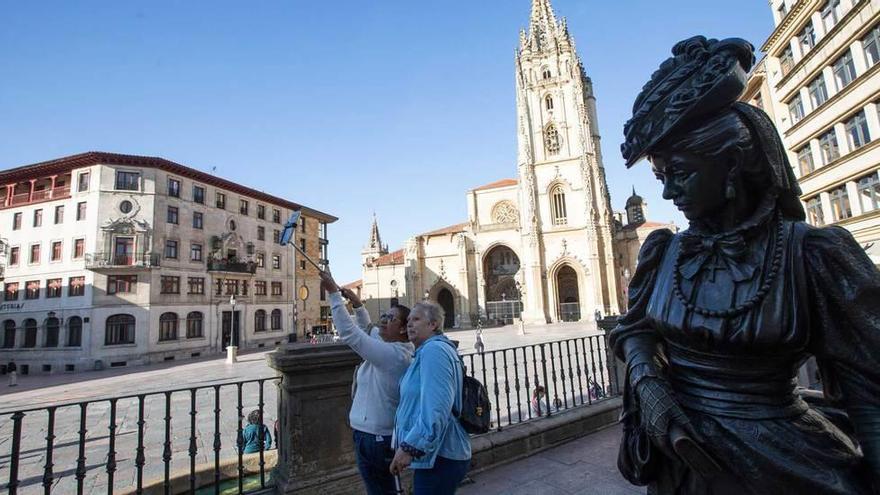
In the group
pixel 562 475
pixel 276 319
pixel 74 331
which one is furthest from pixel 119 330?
pixel 562 475

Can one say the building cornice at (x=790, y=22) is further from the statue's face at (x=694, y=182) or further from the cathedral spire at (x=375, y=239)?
the cathedral spire at (x=375, y=239)

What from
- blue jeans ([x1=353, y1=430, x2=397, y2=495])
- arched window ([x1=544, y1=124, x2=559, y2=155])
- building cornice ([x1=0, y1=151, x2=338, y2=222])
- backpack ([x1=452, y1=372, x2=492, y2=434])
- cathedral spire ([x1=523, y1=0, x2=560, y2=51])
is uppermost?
cathedral spire ([x1=523, y1=0, x2=560, y2=51])

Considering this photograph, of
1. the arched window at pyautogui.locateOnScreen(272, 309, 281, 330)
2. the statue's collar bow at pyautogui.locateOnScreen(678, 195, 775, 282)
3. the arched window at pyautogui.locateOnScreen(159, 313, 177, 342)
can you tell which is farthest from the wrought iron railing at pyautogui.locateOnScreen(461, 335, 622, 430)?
the arched window at pyautogui.locateOnScreen(272, 309, 281, 330)

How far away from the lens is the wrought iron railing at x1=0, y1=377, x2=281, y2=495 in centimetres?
280

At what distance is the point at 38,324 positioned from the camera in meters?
24.4

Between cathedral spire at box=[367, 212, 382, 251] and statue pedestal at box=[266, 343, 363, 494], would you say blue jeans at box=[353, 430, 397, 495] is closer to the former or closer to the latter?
statue pedestal at box=[266, 343, 363, 494]

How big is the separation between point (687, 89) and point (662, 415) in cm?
104

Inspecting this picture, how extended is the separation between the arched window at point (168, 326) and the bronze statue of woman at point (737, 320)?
30916mm

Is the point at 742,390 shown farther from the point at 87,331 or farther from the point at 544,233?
the point at 544,233

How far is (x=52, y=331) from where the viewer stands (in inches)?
949

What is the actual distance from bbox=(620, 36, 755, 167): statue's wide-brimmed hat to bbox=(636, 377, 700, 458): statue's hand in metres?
0.81

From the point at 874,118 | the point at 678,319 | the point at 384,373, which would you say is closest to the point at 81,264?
the point at 384,373

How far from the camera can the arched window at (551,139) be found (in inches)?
1608

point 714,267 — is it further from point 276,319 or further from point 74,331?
point 276,319
